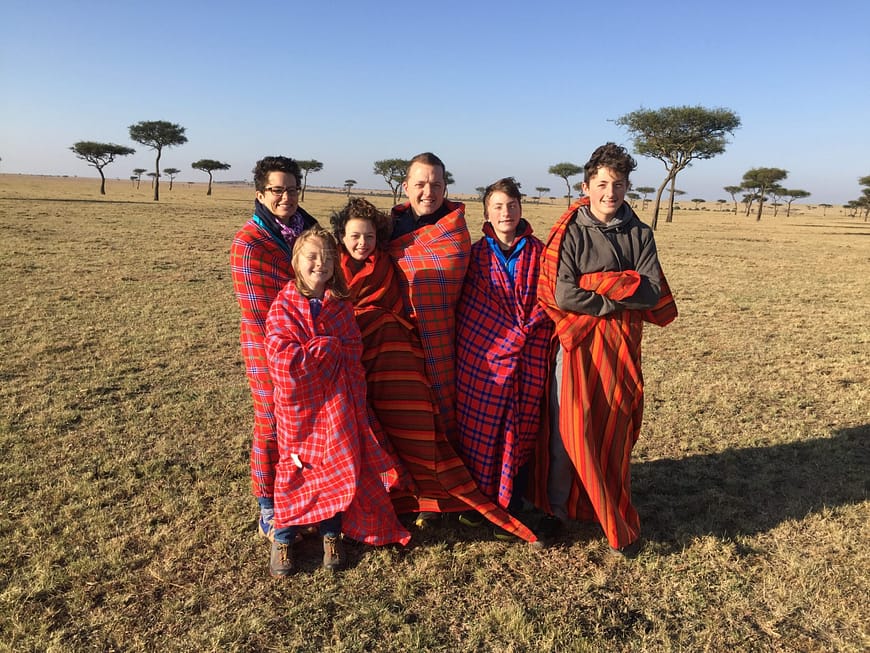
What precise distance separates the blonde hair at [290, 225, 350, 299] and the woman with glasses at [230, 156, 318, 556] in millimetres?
121

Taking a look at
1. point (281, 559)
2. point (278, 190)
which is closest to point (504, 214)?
point (278, 190)

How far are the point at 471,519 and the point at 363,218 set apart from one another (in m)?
1.85

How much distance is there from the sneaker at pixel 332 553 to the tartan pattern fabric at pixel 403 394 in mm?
466

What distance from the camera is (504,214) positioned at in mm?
2838

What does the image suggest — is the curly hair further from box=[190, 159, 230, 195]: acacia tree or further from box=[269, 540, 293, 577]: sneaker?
box=[190, 159, 230, 195]: acacia tree

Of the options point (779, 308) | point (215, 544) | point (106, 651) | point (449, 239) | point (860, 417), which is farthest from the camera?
point (779, 308)

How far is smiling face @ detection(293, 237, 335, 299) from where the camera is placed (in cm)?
252

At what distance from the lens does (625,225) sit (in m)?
2.87

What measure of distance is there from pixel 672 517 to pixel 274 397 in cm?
254

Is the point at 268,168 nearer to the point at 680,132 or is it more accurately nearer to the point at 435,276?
the point at 435,276

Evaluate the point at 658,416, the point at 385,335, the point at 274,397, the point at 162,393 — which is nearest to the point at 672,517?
the point at 658,416

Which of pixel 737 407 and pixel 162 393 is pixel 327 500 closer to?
pixel 162 393

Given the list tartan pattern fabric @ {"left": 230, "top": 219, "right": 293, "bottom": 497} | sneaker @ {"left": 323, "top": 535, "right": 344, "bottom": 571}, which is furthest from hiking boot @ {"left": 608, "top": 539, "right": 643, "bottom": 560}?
tartan pattern fabric @ {"left": 230, "top": 219, "right": 293, "bottom": 497}

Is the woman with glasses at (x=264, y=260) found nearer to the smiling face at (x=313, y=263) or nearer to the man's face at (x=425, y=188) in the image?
the smiling face at (x=313, y=263)
